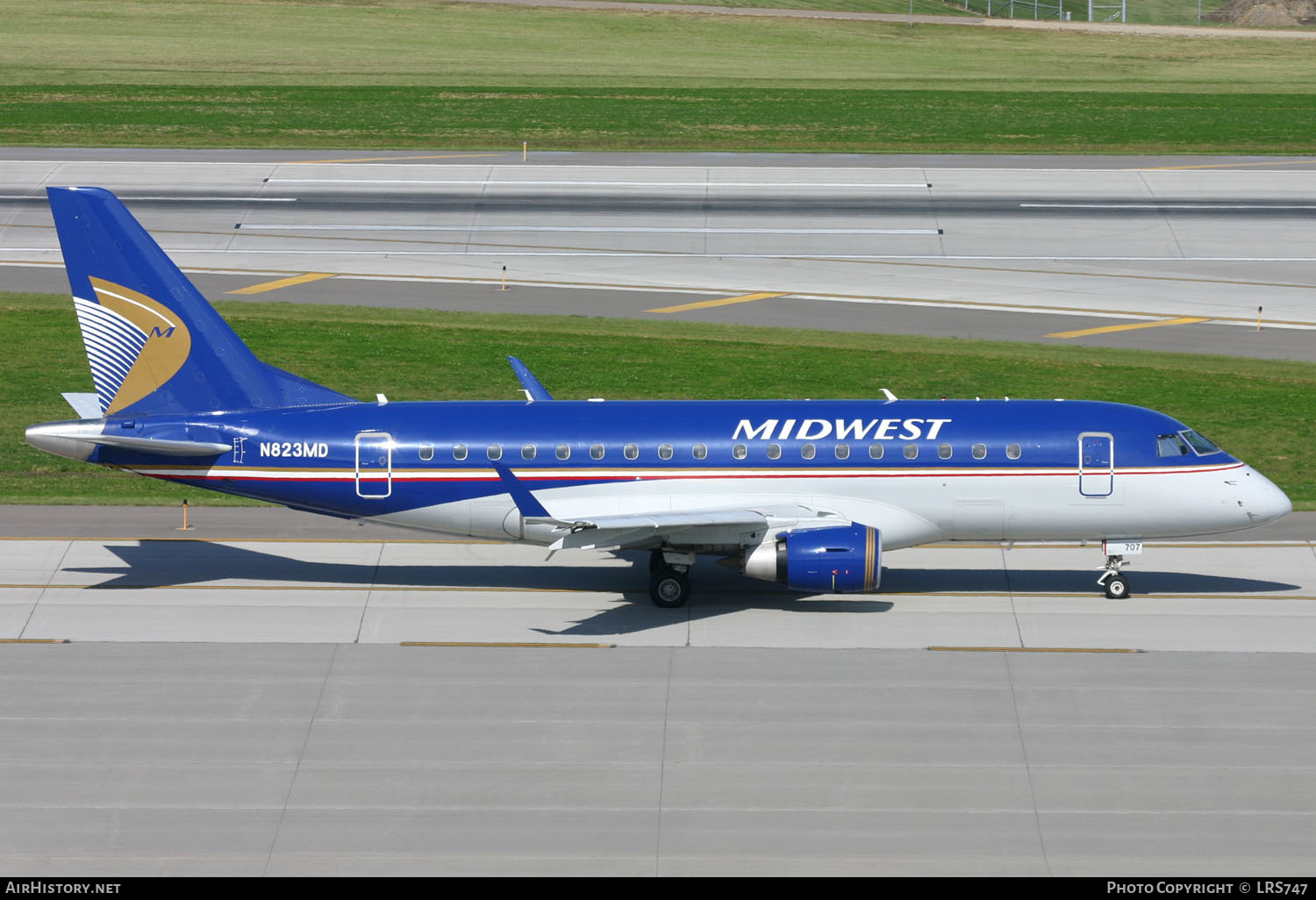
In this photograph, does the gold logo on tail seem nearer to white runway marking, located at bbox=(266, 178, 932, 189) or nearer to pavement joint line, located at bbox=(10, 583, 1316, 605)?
pavement joint line, located at bbox=(10, 583, 1316, 605)

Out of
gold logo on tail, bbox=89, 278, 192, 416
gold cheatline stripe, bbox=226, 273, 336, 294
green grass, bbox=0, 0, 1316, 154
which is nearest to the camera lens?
gold logo on tail, bbox=89, 278, 192, 416

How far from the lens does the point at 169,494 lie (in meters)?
40.6

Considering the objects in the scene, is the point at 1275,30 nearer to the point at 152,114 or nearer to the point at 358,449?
the point at 152,114

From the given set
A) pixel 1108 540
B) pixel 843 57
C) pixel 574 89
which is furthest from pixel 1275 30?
pixel 1108 540

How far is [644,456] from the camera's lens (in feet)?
103

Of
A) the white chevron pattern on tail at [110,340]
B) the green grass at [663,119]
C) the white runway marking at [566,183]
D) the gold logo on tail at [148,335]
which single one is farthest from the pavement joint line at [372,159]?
the gold logo on tail at [148,335]

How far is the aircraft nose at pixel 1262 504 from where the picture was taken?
31391 millimetres

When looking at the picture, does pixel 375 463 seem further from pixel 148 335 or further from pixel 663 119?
pixel 663 119

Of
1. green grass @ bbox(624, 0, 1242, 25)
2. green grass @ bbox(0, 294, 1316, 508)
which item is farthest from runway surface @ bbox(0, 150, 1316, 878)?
green grass @ bbox(624, 0, 1242, 25)

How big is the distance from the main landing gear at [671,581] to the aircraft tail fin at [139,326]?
8854 millimetres

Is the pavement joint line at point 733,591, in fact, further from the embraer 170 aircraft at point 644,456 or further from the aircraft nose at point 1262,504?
the aircraft nose at point 1262,504

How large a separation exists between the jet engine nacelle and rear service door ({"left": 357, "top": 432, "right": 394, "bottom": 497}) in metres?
7.57

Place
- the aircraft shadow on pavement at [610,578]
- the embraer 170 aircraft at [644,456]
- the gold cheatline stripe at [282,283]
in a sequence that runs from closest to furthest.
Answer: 1. the embraer 170 aircraft at [644,456]
2. the aircraft shadow on pavement at [610,578]
3. the gold cheatline stripe at [282,283]

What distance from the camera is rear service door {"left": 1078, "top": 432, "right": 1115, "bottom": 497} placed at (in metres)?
31.3
